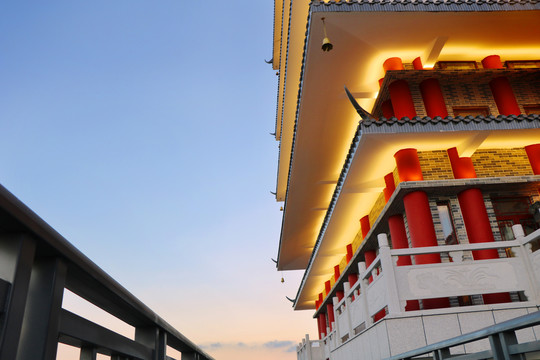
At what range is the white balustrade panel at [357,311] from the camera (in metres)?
7.72

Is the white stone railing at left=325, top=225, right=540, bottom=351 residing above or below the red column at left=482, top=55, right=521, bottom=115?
below

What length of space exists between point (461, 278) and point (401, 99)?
5.56 m

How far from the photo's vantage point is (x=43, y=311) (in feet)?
5.37

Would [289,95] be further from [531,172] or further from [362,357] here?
[362,357]

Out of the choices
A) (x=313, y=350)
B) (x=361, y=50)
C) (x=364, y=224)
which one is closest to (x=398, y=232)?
(x=364, y=224)

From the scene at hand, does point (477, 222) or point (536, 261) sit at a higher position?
point (477, 222)

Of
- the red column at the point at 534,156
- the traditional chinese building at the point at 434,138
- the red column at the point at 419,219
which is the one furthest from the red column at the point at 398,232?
the red column at the point at 534,156

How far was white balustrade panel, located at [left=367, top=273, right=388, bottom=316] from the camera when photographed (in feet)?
21.9

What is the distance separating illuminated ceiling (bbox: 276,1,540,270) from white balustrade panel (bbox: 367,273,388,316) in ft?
19.5

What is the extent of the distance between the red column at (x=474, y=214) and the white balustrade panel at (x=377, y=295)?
9.76 ft

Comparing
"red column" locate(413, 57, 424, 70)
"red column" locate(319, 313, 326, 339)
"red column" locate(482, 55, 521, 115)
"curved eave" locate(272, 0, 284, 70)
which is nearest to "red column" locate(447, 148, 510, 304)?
"red column" locate(482, 55, 521, 115)

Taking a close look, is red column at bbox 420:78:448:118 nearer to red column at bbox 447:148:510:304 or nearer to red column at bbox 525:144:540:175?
red column at bbox 447:148:510:304

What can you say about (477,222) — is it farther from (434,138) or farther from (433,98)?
(433,98)

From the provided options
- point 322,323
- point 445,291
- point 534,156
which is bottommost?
point 445,291
